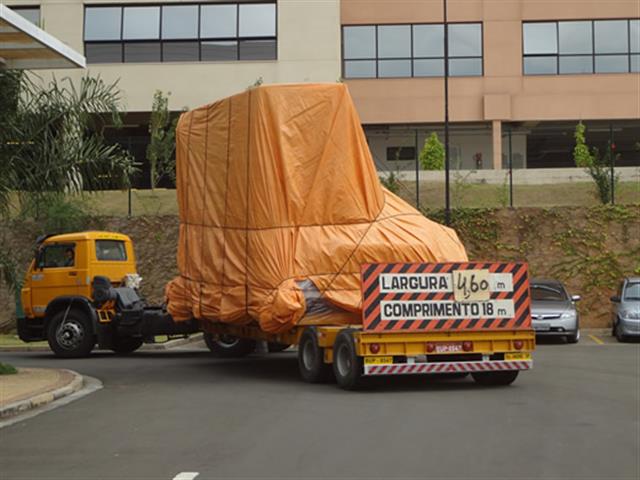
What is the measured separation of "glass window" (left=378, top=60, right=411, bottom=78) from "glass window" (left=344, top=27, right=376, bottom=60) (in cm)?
61

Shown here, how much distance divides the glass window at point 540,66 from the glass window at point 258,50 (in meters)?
11.0

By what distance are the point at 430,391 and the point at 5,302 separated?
1959 centimetres

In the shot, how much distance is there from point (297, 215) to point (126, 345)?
28.0ft

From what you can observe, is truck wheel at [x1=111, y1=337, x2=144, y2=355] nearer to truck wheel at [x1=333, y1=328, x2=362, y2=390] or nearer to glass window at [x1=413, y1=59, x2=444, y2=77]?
truck wheel at [x1=333, y1=328, x2=362, y2=390]

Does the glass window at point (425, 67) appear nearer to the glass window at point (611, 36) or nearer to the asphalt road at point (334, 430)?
the glass window at point (611, 36)

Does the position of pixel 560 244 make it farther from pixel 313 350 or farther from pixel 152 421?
pixel 152 421

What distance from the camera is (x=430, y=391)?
14.1 meters

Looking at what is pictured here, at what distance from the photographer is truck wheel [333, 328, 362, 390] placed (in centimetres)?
1391

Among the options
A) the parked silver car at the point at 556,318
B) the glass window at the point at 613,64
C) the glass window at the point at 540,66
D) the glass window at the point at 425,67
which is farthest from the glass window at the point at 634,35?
the parked silver car at the point at 556,318

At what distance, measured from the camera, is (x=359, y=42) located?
138 feet

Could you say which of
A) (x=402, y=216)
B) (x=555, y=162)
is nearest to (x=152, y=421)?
(x=402, y=216)

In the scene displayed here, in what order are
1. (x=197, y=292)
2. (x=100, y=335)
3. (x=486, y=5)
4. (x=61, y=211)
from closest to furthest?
(x=197, y=292), (x=100, y=335), (x=61, y=211), (x=486, y=5)

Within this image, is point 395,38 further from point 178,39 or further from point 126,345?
point 126,345

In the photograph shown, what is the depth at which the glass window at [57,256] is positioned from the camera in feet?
69.1
